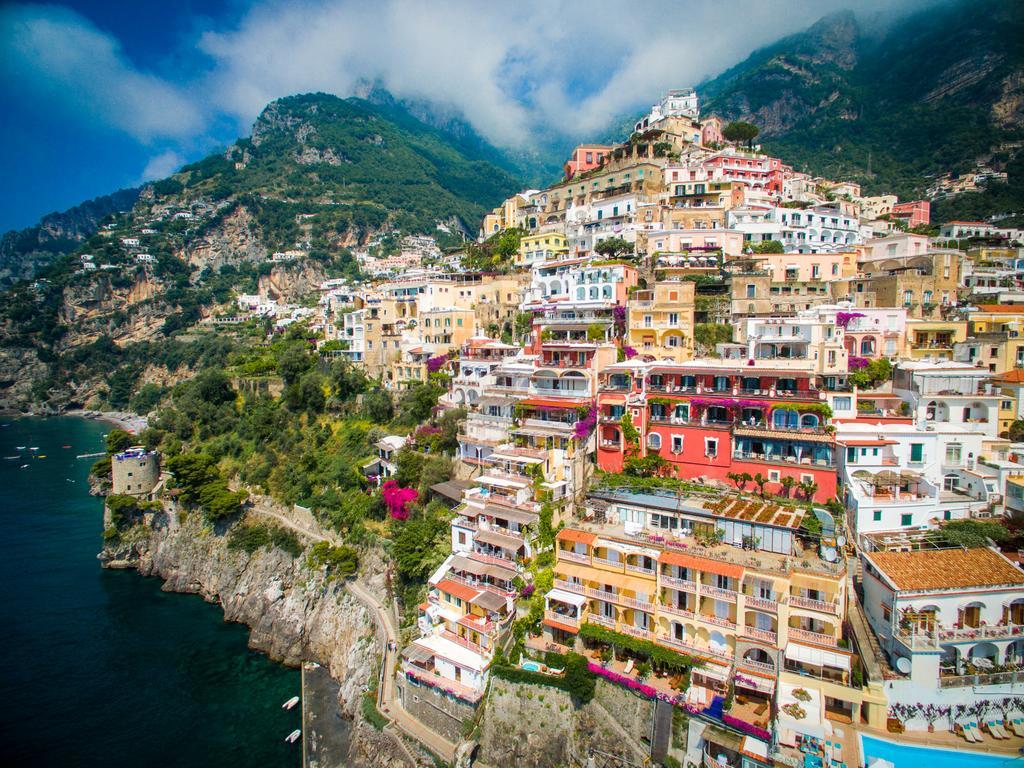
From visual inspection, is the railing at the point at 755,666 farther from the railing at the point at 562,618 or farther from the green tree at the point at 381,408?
the green tree at the point at 381,408

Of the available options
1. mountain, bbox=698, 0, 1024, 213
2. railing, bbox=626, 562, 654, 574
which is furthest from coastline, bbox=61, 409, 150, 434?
mountain, bbox=698, 0, 1024, 213

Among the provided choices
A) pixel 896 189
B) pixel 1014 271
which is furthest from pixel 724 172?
pixel 896 189

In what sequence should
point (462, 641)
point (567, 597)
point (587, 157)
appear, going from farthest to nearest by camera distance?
point (587, 157), point (462, 641), point (567, 597)

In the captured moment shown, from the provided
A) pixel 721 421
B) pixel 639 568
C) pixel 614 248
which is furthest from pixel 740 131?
pixel 639 568

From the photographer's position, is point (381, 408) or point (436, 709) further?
point (381, 408)

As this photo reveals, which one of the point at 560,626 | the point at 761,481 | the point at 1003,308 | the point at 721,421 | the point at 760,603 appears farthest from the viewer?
the point at 1003,308

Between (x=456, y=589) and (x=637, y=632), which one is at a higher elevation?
(x=637, y=632)

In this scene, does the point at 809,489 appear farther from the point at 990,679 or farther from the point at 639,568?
the point at 639,568
